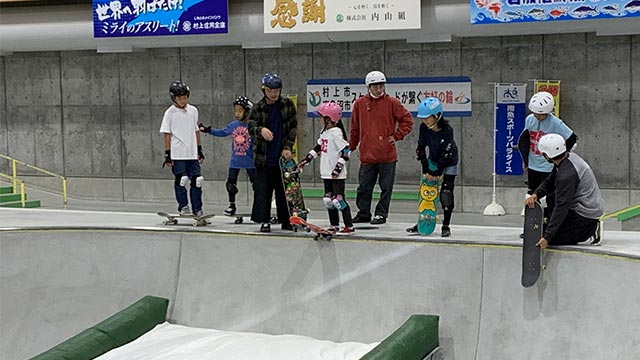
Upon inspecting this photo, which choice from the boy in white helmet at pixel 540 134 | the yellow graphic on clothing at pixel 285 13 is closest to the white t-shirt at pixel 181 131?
the yellow graphic on clothing at pixel 285 13

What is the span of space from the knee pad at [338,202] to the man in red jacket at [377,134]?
905mm

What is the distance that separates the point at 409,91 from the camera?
46.3 ft

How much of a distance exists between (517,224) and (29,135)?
10062 millimetres

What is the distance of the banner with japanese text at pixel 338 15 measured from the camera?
40.4 feet

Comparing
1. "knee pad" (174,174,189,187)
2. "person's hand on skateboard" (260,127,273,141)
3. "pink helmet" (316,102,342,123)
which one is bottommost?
"knee pad" (174,174,189,187)

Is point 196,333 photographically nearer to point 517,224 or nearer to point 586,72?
point 517,224

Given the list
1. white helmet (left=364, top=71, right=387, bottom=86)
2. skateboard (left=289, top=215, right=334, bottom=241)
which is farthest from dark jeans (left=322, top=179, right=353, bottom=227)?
white helmet (left=364, top=71, right=387, bottom=86)

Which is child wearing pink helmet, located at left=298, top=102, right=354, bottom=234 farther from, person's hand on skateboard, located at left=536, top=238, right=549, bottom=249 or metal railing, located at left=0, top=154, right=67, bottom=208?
metal railing, located at left=0, top=154, right=67, bottom=208

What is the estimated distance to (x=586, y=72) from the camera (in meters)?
13.2

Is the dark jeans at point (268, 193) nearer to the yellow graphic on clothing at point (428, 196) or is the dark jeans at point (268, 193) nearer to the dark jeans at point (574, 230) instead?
the yellow graphic on clothing at point (428, 196)

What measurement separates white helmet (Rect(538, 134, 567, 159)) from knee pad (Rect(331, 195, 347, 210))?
238 cm

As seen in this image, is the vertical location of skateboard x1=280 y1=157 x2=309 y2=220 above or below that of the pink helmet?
below

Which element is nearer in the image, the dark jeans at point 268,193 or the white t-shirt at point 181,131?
the dark jeans at point 268,193

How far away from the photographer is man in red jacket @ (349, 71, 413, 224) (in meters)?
9.69
